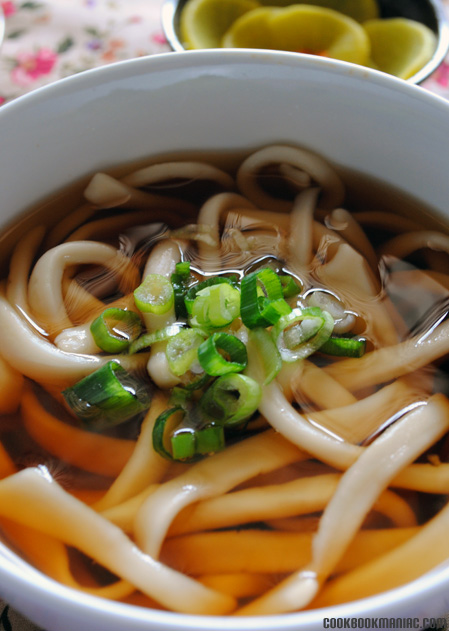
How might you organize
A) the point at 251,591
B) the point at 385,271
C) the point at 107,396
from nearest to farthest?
the point at 251,591
the point at 107,396
the point at 385,271

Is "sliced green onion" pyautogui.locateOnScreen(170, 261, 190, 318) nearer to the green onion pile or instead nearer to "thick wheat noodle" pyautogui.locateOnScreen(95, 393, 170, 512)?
the green onion pile

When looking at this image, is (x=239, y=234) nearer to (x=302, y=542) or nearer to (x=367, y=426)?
(x=367, y=426)

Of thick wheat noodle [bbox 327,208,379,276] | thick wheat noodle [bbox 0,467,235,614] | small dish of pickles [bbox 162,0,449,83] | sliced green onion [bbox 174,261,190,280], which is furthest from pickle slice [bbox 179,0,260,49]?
thick wheat noodle [bbox 0,467,235,614]

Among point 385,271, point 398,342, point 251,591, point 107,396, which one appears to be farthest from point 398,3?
point 251,591

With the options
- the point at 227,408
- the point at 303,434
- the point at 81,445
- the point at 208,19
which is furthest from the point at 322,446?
the point at 208,19

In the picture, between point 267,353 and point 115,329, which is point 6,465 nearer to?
point 115,329

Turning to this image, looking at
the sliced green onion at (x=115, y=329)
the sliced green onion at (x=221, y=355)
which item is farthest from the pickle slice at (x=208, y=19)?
the sliced green onion at (x=221, y=355)
